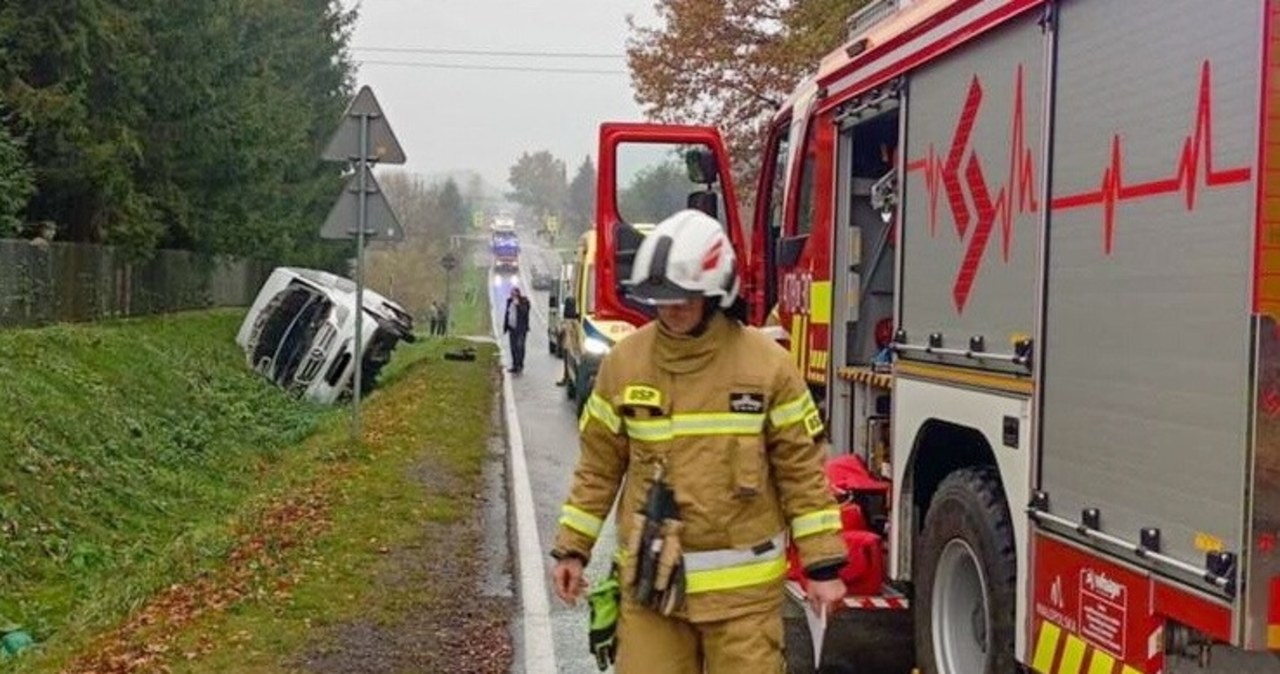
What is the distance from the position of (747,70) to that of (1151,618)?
2487 cm

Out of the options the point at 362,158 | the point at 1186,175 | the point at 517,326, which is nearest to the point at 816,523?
the point at 1186,175

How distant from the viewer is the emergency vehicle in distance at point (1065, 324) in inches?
135

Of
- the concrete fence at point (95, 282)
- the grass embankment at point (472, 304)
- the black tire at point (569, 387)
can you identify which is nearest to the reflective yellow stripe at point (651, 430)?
the concrete fence at point (95, 282)

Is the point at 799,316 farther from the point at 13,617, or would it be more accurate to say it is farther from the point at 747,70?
the point at 747,70

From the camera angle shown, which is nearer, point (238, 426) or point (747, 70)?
point (238, 426)

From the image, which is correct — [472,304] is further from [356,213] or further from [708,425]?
[708,425]

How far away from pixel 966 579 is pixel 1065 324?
Result: 1381 millimetres

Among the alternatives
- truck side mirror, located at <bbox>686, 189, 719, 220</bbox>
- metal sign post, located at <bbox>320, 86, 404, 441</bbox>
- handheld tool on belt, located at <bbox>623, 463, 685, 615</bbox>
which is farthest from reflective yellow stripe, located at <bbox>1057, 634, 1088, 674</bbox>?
metal sign post, located at <bbox>320, 86, 404, 441</bbox>

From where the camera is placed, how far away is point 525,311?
90.5 ft

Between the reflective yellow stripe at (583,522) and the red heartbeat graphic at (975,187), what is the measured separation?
174 cm

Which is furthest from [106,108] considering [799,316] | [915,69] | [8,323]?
[915,69]

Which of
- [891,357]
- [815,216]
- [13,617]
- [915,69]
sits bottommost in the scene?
[13,617]

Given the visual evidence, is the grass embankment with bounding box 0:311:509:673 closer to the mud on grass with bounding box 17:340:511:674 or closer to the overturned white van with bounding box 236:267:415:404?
the mud on grass with bounding box 17:340:511:674

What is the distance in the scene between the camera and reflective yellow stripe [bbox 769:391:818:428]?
3889 mm
